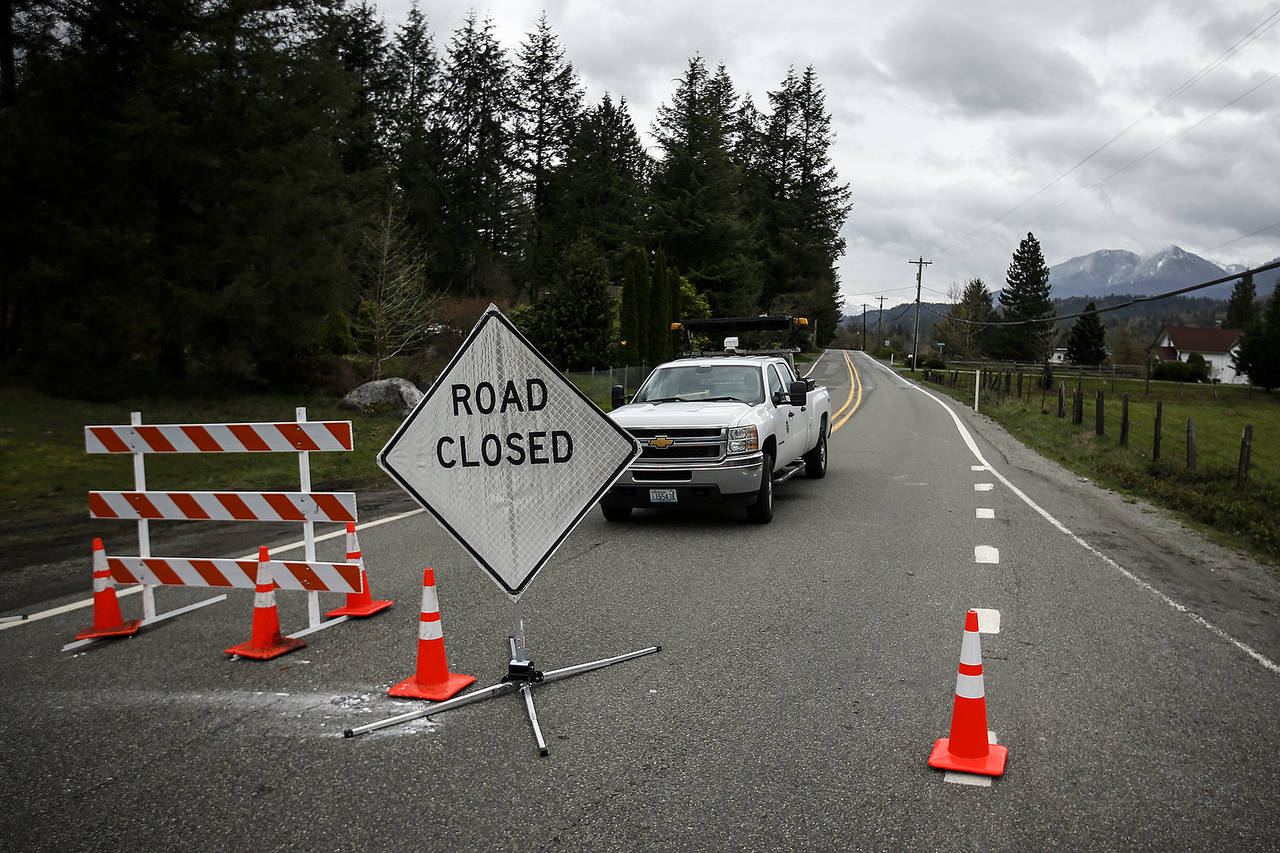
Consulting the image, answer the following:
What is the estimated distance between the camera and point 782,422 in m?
11.5

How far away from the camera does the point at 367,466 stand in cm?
1606

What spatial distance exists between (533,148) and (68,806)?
60.7 m

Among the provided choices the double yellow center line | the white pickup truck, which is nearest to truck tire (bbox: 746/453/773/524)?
the white pickup truck

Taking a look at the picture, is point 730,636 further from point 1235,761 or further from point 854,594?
point 1235,761

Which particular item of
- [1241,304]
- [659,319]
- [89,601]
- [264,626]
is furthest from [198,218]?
[1241,304]

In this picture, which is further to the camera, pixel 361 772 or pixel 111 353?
pixel 111 353

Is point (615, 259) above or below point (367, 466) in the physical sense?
above

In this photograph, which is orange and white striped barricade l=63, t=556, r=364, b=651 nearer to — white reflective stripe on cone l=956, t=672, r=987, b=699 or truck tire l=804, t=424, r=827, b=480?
white reflective stripe on cone l=956, t=672, r=987, b=699

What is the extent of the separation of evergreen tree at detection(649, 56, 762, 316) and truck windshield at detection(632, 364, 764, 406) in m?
42.7

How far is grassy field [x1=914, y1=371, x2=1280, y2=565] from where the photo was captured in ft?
37.8

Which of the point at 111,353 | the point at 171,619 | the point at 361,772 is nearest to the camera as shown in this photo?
the point at 361,772

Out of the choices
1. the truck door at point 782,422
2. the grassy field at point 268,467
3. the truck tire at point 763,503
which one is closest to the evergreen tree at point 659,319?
the grassy field at point 268,467

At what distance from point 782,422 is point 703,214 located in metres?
45.2

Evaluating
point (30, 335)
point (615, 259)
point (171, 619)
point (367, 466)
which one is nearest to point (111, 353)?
point (30, 335)
